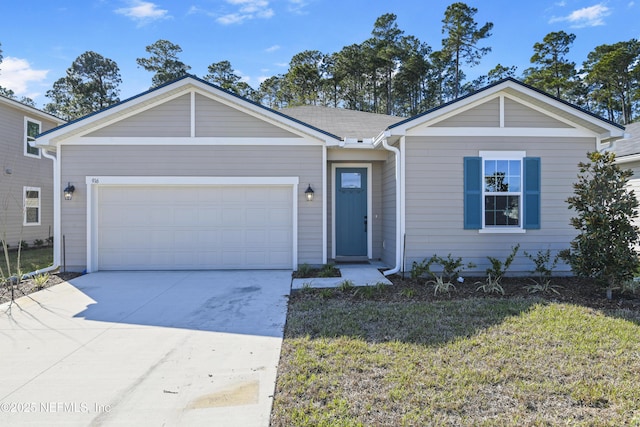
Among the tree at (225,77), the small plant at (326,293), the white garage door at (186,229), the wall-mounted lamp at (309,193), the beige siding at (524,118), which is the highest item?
the tree at (225,77)

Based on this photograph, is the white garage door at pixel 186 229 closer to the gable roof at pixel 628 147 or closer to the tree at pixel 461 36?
the gable roof at pixel 628 147

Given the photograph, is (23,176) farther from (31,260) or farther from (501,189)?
(501,189)

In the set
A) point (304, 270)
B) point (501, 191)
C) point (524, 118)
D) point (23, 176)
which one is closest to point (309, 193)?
point (304, 270)

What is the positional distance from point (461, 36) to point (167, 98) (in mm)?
22307

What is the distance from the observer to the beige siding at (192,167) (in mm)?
7953

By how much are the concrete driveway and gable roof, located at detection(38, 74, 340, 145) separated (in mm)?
3359

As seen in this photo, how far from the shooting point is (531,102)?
747 cm

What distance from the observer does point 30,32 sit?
36.0 ft

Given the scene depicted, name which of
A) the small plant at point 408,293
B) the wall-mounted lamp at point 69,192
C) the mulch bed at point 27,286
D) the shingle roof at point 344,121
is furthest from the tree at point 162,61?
the small plant at point 408,293

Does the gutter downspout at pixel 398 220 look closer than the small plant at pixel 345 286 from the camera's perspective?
No

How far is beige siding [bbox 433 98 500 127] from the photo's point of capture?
7.50 metres

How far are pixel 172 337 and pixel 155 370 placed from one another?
0.86 meters

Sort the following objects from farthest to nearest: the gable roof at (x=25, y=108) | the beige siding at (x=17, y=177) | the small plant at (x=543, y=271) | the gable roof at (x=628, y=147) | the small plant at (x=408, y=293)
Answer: the beige siding at (x=17, y=177) → the gable roof at (x=25, y=108) → the gable roof at (x=628, y=147) → the small plant at (x=543, y=271) → the small plant at (x=408, y=293)

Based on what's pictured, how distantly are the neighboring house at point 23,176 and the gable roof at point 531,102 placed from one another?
1172 centimetres
